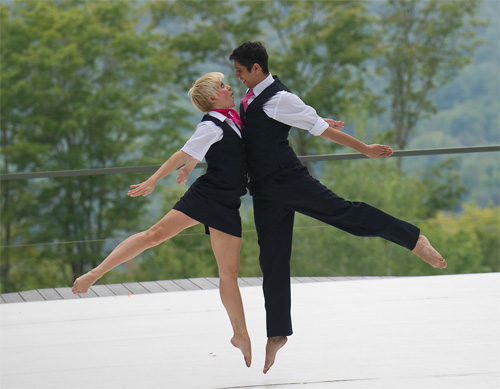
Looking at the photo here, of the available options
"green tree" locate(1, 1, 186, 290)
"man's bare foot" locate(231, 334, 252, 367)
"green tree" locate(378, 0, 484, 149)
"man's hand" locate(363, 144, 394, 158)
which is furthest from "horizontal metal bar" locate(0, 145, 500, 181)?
"green tree" locate(378, 0, 484, 149)

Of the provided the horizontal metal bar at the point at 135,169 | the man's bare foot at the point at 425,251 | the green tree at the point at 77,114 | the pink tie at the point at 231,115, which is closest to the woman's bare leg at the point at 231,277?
the pink tie at the point at 231,115

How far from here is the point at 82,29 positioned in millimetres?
21531

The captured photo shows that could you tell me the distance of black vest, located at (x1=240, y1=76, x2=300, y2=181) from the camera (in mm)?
2619

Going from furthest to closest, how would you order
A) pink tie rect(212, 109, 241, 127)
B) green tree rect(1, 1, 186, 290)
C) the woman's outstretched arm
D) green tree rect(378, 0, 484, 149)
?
green tree rect(378, 0, 484, 149) → green tree rect(1, 1, 186, 290) → pink tie rect(212, 109, 241, 127) → the woman's outstretched arm

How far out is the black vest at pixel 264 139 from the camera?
2.62 meters

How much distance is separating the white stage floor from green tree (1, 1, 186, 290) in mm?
15702

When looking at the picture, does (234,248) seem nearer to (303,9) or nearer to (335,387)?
(335,387)

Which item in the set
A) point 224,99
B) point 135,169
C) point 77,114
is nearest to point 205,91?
point 224,99

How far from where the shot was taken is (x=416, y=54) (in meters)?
24.4

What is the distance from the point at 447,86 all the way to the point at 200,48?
809 cm

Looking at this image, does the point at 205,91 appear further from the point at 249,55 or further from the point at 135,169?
the point at 135,169

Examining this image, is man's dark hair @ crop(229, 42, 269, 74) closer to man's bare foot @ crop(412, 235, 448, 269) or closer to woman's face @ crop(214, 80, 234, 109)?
woman's face @ crop(214, 80, 234, 109)

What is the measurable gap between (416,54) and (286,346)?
2225 centimetres

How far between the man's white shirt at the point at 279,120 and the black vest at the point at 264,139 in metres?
0.03
